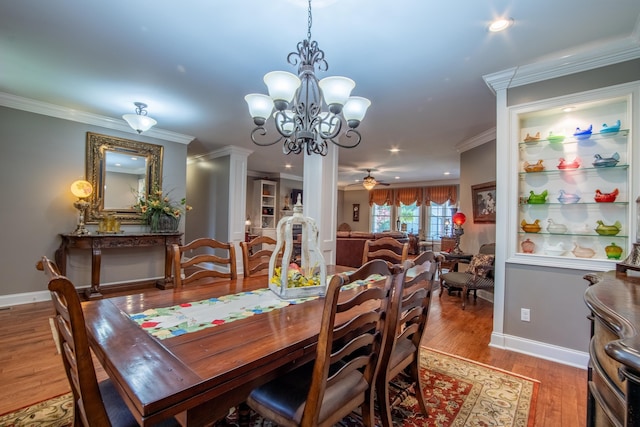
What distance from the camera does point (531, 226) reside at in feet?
9.04

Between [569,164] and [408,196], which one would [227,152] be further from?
[408,196]

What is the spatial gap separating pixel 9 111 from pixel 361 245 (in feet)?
17.9

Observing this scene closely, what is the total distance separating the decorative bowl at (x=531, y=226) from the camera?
9.00 ft

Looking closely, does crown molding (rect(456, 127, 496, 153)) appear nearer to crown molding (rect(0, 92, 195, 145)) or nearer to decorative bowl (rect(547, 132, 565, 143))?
decorative bowl (rect(547, 132, 565, 143))

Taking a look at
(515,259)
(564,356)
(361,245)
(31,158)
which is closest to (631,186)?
(515,259)

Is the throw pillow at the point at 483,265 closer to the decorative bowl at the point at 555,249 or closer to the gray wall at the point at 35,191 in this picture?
the decorative bowl at the point at 555,249

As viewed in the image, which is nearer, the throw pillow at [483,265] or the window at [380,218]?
the throw pillow at [483,265]

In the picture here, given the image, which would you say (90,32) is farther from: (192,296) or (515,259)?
(515,259)

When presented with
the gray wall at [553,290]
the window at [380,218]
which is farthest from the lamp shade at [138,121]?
the window at [380,218]

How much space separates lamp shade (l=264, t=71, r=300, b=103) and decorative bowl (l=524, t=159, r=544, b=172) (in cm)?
228

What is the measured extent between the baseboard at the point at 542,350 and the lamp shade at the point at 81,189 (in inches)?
201

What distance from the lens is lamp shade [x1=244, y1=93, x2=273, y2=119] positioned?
212cm

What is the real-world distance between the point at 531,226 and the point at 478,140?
252 centimetres

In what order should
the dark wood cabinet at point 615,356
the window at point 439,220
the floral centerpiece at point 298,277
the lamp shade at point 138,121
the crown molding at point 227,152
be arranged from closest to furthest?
the dark wood cabinet at point 615,356 → the floral centerpiece at point 298,277 → the lamp shade at point 138,121 → the crown molding at point 227,152 → the window at point 439,220
